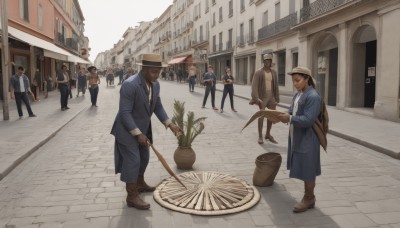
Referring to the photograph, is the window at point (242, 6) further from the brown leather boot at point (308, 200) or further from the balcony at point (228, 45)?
the brown leather boot at point (308, 200)

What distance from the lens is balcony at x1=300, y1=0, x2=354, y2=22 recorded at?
14.9 metres

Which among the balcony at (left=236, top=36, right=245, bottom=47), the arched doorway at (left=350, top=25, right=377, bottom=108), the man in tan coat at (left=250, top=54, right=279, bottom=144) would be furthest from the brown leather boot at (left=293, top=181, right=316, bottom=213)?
the balcony at (left=236, top=36, right=245, bottom=47)

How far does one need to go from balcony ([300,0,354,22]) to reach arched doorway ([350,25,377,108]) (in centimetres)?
168

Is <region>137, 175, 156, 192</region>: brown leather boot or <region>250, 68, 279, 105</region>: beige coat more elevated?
<region>250, 68, 279, 105</region>: beige coat

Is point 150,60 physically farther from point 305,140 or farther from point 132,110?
point 305,140

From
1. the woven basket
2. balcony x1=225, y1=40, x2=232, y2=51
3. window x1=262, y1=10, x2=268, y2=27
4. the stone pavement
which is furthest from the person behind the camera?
balcony x1=225, y1=40, x2=232, y2=51

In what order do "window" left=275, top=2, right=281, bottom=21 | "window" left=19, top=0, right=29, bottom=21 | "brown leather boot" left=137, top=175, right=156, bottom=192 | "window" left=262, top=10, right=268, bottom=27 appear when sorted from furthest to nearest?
"window" left=262, top=10, right=268, bottom=27
"window" left=275, top=2, right=281, bottom=21
"window" left=19, top=0, right=29, bottom=21
"brown leather boot" left=137, top=175, right=156, bottom=192

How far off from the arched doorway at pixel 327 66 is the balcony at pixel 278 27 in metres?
4.01

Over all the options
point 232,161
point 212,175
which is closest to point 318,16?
point 232,161

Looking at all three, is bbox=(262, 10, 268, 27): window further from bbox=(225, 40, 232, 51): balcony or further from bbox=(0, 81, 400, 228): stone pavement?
bbox=(0, 81, 400, 228): stone pavement

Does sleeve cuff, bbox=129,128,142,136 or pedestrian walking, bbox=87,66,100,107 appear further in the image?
pedestrian walking, bbox=87,66,100,107

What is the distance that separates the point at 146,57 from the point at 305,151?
6.16ft

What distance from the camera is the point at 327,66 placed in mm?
16391

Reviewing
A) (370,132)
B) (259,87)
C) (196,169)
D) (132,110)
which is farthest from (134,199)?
(370,132)
